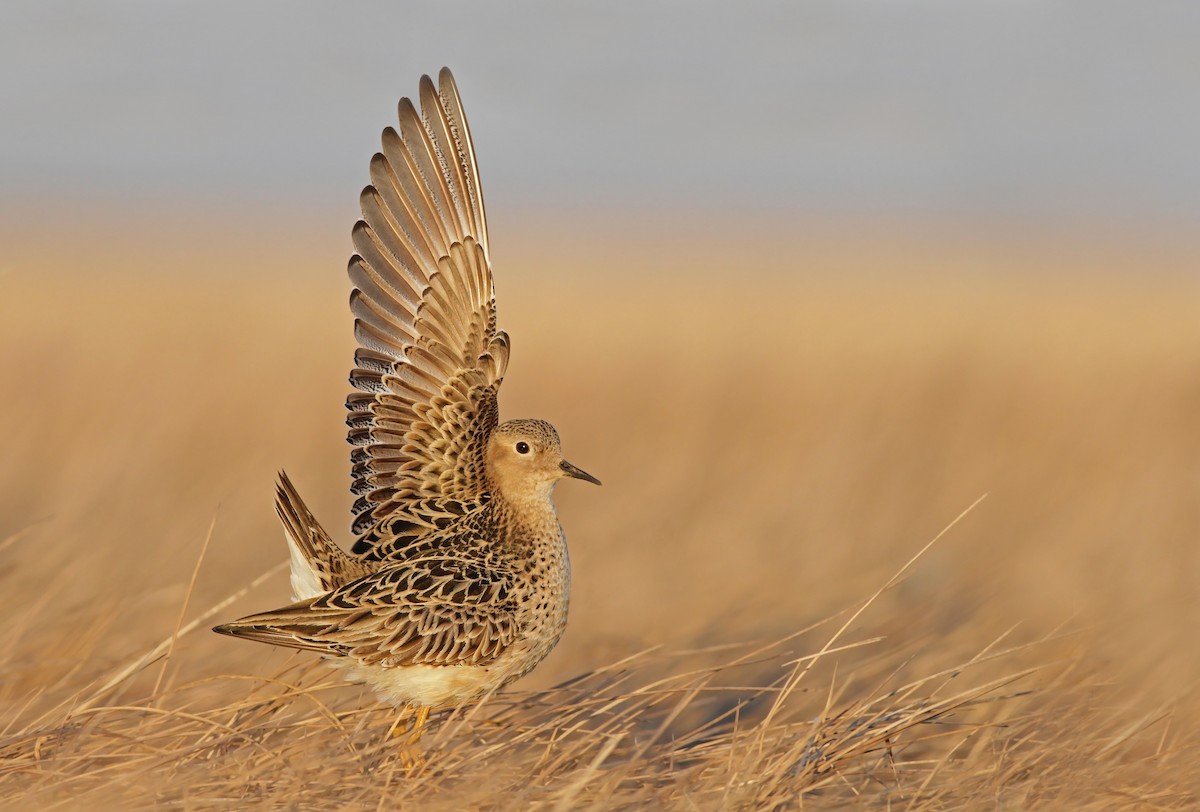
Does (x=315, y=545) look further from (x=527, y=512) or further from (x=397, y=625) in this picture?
(x=527, y=512)

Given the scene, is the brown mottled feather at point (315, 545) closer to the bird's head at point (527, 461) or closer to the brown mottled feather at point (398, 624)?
the brown mottled feather at point (398, 624)

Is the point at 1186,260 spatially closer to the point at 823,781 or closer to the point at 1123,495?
the point at 1123,495

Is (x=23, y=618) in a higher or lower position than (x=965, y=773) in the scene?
higher

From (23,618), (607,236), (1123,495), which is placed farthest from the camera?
(607,236)

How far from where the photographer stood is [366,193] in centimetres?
679

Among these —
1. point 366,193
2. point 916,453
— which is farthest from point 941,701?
point 916,453

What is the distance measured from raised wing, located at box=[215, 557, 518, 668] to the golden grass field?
208 millimetres

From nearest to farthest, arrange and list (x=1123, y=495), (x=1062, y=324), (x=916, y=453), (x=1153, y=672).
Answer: (x=1153, y=672)
(x=1123, y=495)
(x=916, y=453)
(x=1062, y=324)

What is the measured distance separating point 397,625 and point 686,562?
6.56 m

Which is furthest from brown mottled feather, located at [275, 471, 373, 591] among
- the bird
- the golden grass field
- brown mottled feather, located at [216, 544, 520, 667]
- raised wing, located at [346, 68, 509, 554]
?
the golden grass field

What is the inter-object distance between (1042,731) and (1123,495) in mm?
8867

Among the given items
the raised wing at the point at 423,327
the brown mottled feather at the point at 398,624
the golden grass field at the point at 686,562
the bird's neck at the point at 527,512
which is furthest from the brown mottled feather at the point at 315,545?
the bird's neck at the point at 527,512

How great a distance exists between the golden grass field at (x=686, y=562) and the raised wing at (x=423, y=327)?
98 centimetres

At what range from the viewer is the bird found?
5.89 metres
